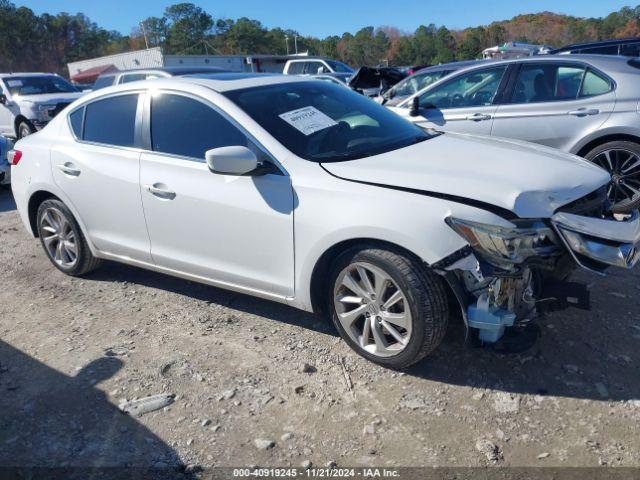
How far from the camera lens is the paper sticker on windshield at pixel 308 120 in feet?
11.2

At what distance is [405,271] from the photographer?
9.09ft

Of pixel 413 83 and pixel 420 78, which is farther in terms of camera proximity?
pixel 413 83

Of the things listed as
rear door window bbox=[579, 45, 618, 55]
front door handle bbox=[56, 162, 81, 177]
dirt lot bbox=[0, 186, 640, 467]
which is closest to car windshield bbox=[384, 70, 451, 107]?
rear door window bbox=[579, 45, 618, 55]

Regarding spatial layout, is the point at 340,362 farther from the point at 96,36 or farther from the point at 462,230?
the point at 96,36

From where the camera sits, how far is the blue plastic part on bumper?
8.83ft

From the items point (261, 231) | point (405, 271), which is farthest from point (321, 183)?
point (405, 271)

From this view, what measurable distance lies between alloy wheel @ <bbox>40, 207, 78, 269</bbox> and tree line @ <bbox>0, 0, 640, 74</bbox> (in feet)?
273

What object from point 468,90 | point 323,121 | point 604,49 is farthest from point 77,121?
point 604,49

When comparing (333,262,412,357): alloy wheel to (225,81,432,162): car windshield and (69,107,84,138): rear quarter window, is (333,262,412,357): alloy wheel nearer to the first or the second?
(225,81,432,162): car windshield

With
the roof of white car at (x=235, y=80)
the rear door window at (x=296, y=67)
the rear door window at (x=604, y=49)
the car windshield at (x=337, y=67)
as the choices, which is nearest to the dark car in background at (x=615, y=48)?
the rear door window at (x=604, y=49)

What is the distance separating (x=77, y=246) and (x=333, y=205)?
2.62 metres

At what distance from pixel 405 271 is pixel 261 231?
A: 95cm

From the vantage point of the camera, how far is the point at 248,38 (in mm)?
105312

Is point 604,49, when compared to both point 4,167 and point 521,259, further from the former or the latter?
point 4,167
